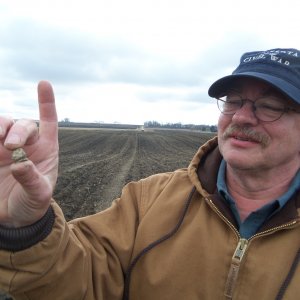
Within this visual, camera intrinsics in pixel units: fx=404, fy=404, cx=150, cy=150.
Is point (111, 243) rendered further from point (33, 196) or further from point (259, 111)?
point (259, 111)

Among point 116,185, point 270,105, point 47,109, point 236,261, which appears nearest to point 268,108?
point 270,105

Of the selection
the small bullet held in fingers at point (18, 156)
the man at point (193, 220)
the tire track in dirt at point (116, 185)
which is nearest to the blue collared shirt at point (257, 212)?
the man at point (193, 220)

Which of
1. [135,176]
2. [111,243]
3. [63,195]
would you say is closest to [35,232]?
[111,243]

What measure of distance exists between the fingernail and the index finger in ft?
0.80

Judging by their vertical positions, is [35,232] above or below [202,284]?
above

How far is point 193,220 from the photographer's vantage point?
248 centimetres

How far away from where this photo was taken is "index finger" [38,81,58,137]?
6.66 ft

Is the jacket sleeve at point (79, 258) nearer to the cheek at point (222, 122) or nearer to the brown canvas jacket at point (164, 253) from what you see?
the brown canvas jacket at point (164, 253)

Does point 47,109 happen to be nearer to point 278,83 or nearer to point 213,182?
point 213,182

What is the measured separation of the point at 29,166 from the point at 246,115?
1418 mm

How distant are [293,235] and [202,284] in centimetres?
59

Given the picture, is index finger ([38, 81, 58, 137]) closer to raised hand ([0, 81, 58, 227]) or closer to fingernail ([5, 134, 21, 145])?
raised hand ([0, 81, 58, 227])

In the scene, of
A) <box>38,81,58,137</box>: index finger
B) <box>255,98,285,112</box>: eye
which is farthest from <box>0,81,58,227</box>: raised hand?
<box>255,98,285,112</box>: eye

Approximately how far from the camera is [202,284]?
232 centimetres
